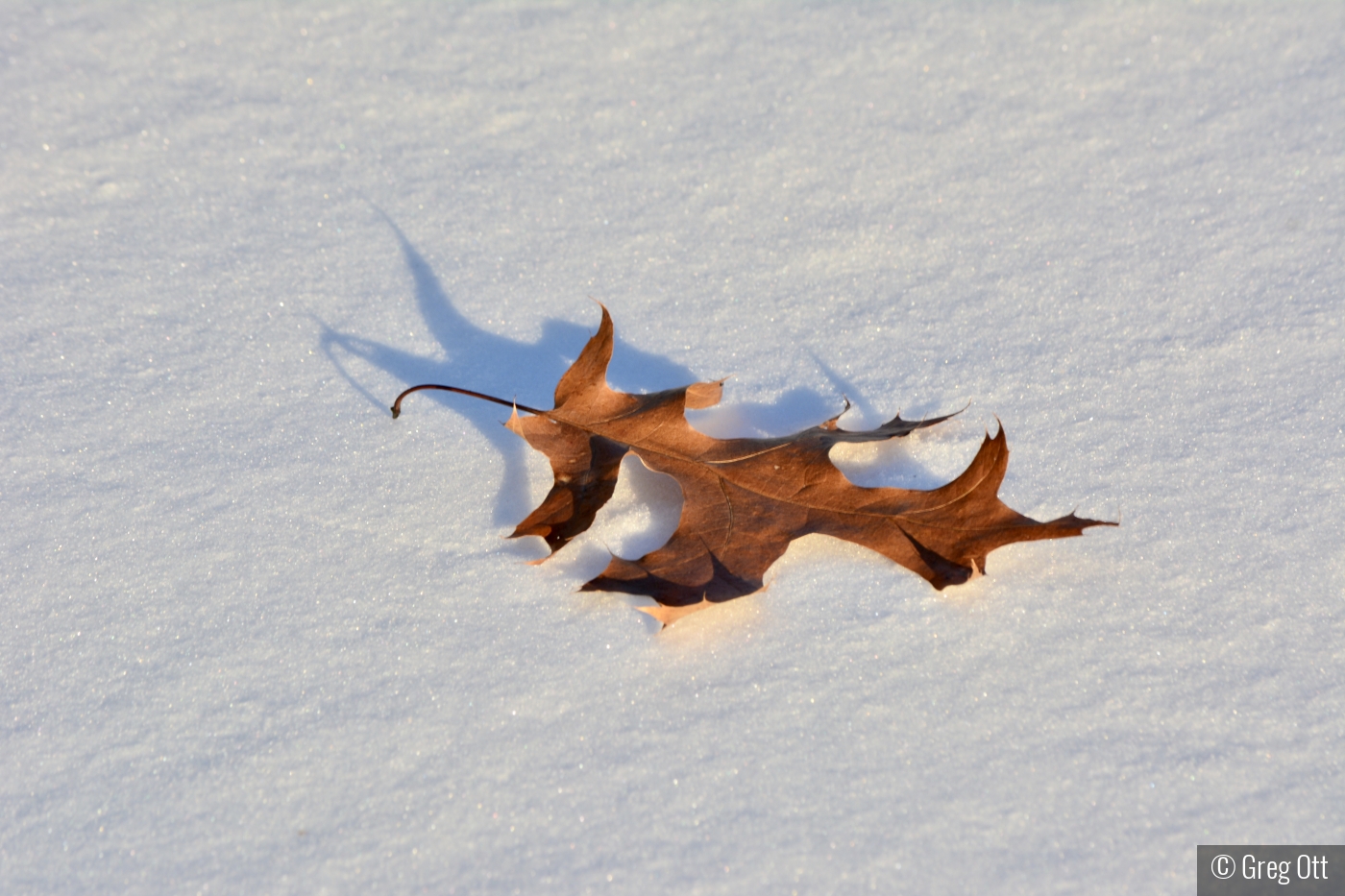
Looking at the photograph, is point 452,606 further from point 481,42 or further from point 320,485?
point 481,42

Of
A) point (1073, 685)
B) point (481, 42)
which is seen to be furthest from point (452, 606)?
point (481, 42)

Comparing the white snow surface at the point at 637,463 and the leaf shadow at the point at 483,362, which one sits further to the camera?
the leaf shadow at the point at 483,362

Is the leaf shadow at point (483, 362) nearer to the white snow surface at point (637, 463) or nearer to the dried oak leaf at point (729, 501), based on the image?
the white snow surface at point (637, 463)

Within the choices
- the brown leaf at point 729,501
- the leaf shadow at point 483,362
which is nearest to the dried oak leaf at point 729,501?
the brown leaf at point 729,501

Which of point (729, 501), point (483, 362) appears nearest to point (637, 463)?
point (729, 501)

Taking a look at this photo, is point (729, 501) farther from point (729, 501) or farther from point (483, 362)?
point (483, 362)

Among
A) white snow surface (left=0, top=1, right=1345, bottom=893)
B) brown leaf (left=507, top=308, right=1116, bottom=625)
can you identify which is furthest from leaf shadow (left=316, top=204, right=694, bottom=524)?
brown leaf (left=507, top=308, right=1116, bottom=625)

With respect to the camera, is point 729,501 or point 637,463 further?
point 637,463

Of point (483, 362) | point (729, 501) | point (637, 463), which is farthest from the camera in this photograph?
point (483, 362)

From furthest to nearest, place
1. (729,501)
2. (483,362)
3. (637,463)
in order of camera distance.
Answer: (483,362) < (637,463) < (729,501)
